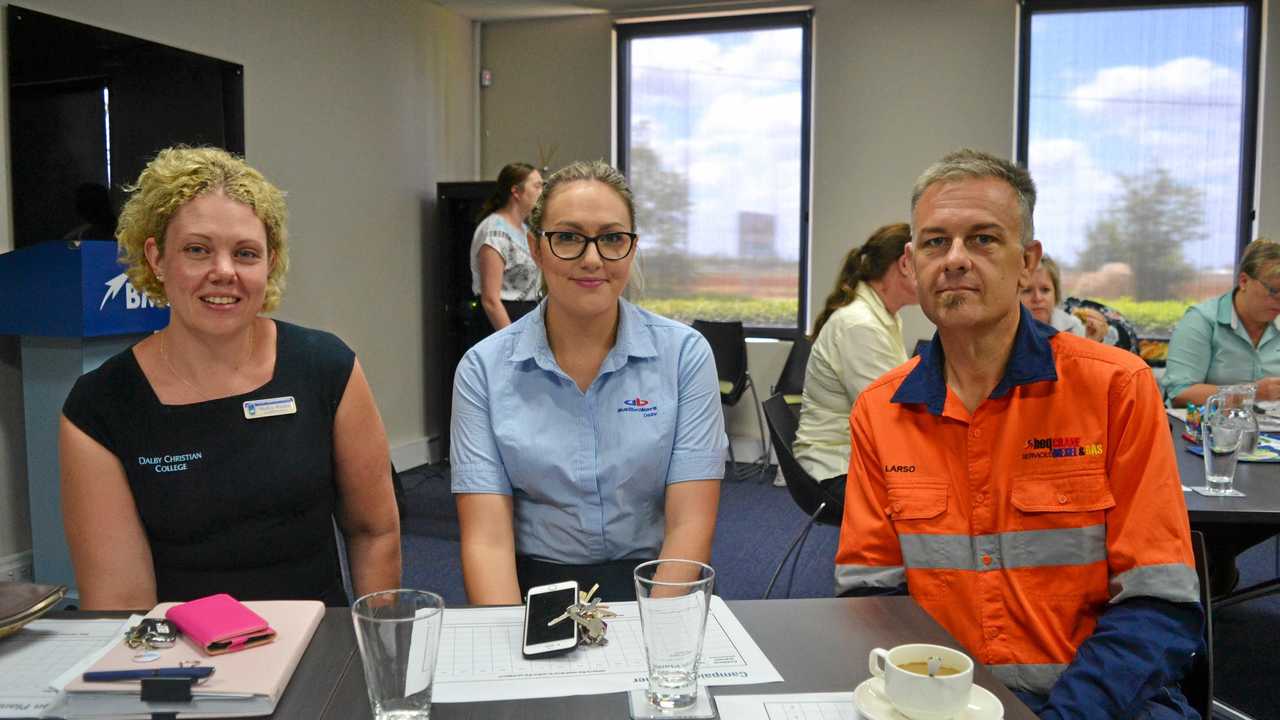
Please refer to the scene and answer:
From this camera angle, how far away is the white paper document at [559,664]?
3.52 ft

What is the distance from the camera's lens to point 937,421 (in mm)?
1588

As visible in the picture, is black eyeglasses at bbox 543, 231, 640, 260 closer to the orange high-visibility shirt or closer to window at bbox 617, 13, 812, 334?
the orange high-visibility shirt

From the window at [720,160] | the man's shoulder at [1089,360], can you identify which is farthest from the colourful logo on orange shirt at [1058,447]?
the window at [720,160]

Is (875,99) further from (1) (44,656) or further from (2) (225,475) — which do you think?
(1) (44,656)

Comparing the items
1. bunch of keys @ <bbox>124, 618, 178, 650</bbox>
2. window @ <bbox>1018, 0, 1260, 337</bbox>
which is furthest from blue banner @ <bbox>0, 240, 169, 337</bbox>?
window @ <bbox>1018, 0, 1260, 337</bbox>

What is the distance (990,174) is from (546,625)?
3.39 ft

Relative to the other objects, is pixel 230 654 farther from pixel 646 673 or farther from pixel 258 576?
pixel 258 576

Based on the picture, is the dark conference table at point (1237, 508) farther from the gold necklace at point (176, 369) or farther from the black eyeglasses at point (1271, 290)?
the gold necklace at point (176, 369)

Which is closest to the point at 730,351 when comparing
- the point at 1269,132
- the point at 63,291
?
the point at 1269,132

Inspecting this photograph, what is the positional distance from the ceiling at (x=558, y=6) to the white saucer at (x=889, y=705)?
18.7 ft

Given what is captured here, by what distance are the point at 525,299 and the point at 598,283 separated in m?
3.11

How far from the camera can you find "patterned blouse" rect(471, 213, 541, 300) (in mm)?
4797

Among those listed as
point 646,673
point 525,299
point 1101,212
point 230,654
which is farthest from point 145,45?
point 1101,212

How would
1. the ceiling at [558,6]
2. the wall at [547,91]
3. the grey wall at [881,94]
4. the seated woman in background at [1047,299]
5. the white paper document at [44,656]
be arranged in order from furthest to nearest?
the wall at [547,91] < the ceiling at [558,6] < the grey wall at [881,94] < the seated woman in background at [1047,299] < the white paper document at [44,656]
